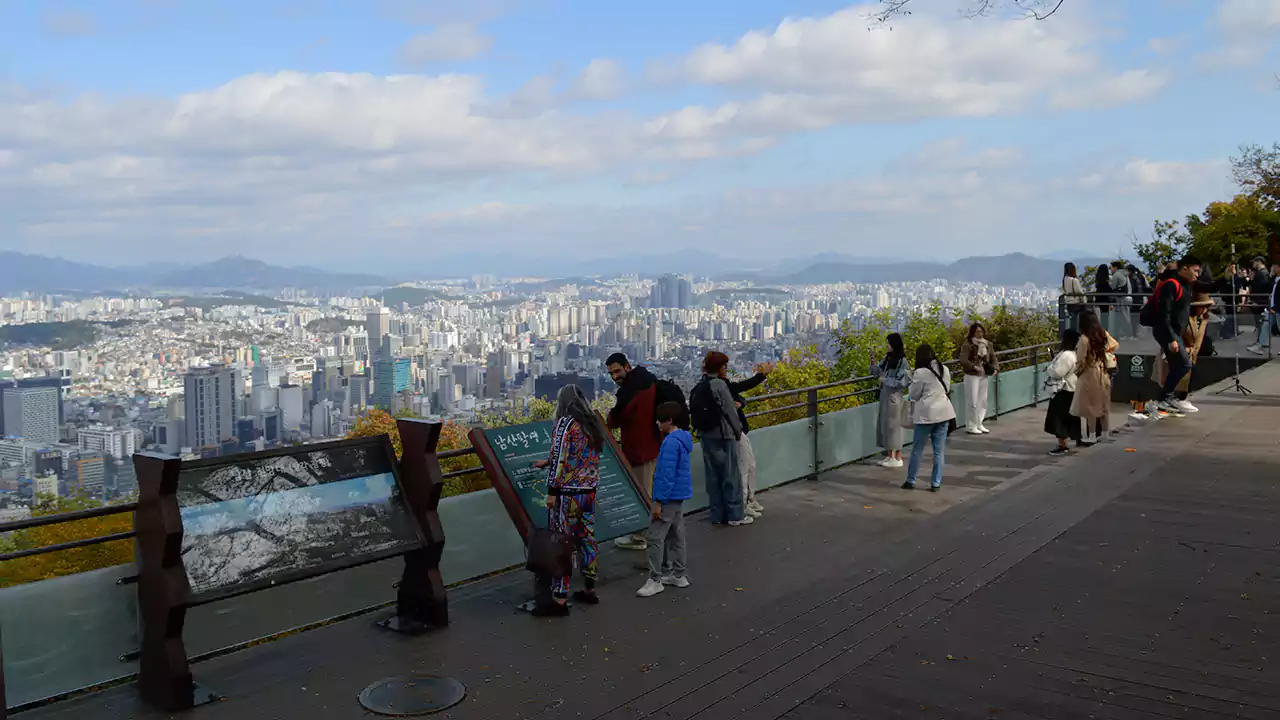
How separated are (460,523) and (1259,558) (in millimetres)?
6495

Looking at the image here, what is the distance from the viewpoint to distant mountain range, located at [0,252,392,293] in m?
63.8

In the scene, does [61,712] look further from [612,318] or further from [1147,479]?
[612,318]

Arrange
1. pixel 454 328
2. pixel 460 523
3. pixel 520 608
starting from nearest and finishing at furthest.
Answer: pixel 520 608 → pixel 460 523 → pixel 454 328

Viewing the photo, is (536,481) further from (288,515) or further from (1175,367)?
(1175,367)

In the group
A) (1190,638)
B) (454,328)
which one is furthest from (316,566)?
(454,328)

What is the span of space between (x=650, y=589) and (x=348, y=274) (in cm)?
7761

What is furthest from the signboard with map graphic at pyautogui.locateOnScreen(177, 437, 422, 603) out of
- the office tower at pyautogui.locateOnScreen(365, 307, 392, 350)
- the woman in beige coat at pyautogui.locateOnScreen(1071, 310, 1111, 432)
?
the office tower at pyautogui.locateOnScreen(365, 307, 392, 350)

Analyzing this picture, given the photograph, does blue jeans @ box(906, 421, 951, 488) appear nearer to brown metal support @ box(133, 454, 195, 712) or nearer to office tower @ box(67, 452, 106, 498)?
brown metal support @ box(133, 454, 195, 712)

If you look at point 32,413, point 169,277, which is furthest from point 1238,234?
point 169,277

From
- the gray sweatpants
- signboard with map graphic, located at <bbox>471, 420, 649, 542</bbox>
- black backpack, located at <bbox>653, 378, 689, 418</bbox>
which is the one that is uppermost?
black backpack, located at <bbox>653, 378, 689, 418</bbox>

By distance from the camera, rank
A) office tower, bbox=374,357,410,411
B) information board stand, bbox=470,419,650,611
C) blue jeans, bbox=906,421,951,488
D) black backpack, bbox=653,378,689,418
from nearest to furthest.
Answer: information board stand, bbox=470,419,650,611
black backpack, bbox=653,378,689,418
blue jeans, bbox=906,421,951,488
office tower, bbox=374,357,410,411

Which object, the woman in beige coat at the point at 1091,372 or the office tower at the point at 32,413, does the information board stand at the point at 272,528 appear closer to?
the woman in beige coat at the point at 1091,372

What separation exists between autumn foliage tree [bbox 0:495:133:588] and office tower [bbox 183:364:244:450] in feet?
30.8

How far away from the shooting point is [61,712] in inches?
222
